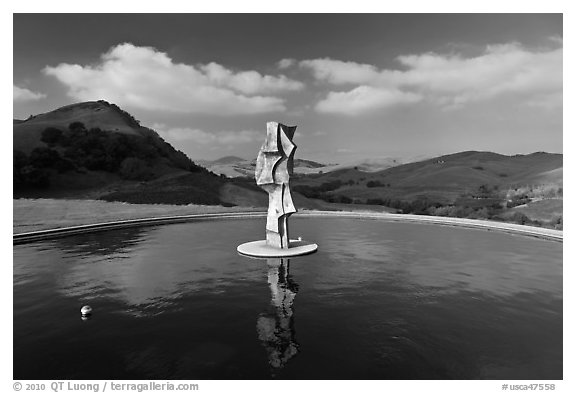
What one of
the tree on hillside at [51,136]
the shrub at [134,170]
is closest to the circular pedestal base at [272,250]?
the shrub at [134,170]

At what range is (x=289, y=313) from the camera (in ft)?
39.5

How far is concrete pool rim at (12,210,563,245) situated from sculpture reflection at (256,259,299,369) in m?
18.3

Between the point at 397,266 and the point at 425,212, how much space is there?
2557 cm

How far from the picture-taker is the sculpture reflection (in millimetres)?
9383

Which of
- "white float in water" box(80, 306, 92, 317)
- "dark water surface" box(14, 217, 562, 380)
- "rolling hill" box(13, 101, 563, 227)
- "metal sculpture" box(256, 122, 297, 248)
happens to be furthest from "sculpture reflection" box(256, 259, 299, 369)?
"rolling hill" box(13, 101, 563, 227)

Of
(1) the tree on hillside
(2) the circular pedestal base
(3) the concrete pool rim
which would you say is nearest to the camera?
(2) the circular pedestal base

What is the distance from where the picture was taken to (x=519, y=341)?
10.3 metres

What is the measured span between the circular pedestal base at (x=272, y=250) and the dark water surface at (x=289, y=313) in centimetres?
65

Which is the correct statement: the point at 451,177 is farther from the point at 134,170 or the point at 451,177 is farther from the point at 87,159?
the point at 87,159

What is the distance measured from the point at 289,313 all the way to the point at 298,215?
87.7ft

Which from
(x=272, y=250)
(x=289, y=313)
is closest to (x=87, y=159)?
(x=272, y=250)

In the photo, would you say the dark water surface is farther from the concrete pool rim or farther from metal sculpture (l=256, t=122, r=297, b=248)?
the concrete pool rim

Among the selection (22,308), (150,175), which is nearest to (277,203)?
(22,308)

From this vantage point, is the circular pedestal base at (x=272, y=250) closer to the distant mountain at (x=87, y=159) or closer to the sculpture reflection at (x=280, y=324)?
the sculpture reflection at (x=280, y=324)
